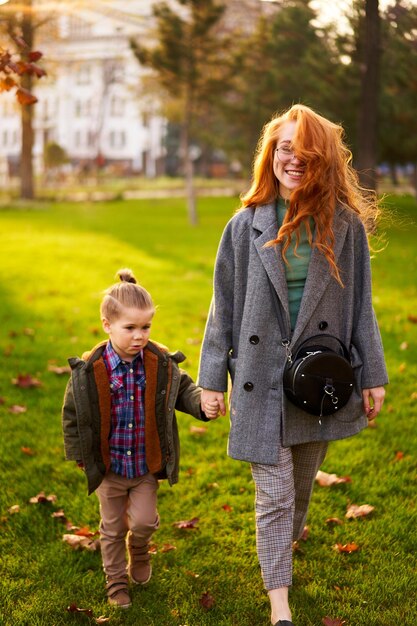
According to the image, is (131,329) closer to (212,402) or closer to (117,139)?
(212,402)

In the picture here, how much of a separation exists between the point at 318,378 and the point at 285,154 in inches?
38.1

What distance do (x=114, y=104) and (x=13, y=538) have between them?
247ft

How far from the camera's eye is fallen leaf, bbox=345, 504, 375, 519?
452 centimetres

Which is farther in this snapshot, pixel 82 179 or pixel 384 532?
pixel 82 179

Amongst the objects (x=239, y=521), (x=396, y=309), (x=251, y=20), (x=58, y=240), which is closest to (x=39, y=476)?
(x=239, y=521)

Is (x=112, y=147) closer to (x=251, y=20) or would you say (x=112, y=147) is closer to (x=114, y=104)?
(x=114, y=104)

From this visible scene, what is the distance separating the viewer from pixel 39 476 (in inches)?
200

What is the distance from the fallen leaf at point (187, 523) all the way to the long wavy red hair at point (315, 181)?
174 cm

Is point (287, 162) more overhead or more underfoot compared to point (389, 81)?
more underfoot

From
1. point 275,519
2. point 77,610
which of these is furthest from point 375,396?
point 77,610

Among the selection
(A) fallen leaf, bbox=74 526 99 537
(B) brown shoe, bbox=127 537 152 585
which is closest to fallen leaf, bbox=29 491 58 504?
(A) fallen leaf, bbox=74 526 99 537

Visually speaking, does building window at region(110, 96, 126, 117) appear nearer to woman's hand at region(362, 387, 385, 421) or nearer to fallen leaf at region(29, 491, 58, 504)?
fallen leaf at region(29, 491, 58, 504)

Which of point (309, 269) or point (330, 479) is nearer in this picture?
point (309, 269)

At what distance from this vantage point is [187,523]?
444 cm
